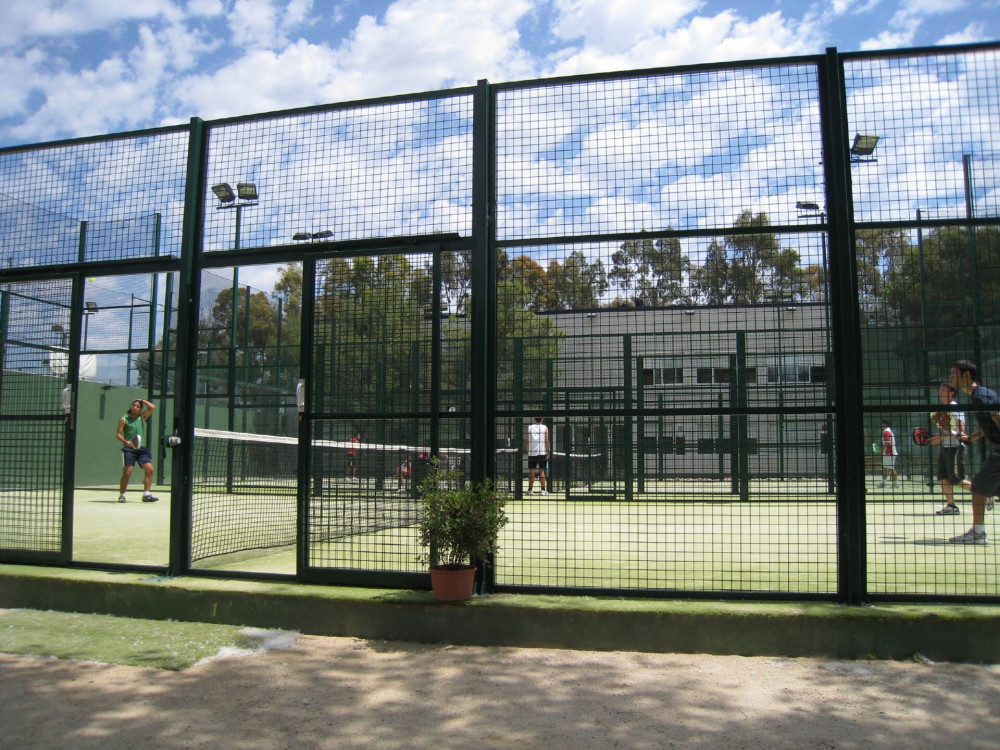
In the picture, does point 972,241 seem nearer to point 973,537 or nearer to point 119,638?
point 973,537

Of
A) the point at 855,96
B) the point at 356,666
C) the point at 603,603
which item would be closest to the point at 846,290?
the point at 855,96

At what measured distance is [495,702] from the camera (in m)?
3.43

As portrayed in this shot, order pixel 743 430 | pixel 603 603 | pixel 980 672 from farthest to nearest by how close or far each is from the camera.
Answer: pixel 743 430 → pixel 603 603 → pixel 980 672

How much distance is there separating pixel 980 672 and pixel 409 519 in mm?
3183

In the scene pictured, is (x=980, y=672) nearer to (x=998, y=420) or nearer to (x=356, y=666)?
(x=998, y=420)

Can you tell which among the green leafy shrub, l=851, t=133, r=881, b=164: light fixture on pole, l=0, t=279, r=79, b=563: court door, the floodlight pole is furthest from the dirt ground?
l=851, t=133, r=881, b=164: light fixture on pole

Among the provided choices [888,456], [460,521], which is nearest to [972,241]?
[888,456]

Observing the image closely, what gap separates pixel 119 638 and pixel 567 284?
336 centimetres

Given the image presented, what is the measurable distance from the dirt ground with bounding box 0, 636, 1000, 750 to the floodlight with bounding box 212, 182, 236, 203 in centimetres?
323

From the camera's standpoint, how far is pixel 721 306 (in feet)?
15.2

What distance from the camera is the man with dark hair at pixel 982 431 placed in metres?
4.42

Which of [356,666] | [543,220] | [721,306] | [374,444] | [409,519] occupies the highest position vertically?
[543,220]

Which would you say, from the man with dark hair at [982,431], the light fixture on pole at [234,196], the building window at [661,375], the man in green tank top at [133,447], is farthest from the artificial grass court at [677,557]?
the man in green tank top at [133,447]

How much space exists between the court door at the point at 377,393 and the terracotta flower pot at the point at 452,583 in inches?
15.7
